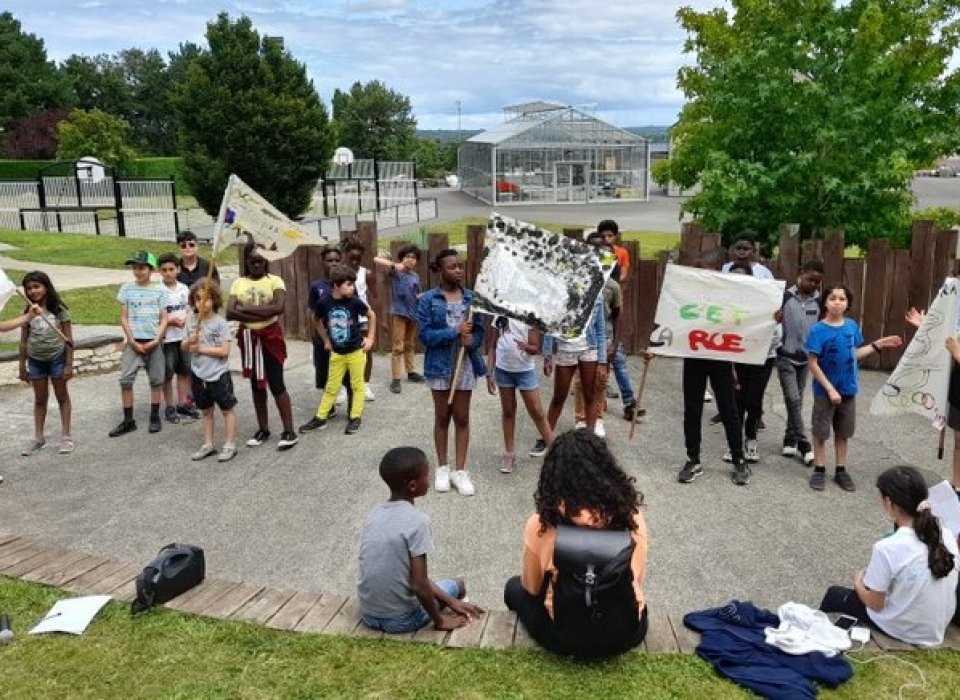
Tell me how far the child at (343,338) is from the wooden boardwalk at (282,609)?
3.21 meters

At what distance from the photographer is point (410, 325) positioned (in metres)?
9.78

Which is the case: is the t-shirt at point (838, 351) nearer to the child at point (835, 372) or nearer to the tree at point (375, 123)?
the child at point (835, 372)

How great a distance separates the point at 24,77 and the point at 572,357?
228ft

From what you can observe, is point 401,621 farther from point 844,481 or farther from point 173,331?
point 173,331

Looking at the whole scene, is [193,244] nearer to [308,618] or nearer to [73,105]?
[308,618]

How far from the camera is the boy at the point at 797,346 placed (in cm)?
732

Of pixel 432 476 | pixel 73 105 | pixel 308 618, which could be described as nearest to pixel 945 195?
pixel 432 476

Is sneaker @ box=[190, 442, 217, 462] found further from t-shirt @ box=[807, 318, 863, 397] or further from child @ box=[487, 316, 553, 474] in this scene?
t-shirt @ box=[807, 318, 863, 397]

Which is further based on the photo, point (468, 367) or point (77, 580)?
point (468, 367)

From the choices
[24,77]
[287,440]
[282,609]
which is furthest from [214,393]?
[24,77]

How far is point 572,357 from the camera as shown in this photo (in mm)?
7277

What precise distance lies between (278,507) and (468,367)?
183 cm

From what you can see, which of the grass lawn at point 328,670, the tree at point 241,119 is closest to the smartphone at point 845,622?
the grass lawn at point 328,670

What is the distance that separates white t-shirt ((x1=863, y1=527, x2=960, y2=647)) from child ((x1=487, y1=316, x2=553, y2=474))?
3189 mm
